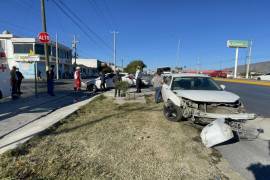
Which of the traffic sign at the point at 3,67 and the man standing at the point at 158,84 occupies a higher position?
the traffic sign at the point at 3,67

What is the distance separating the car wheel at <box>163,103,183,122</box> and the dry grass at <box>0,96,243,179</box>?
336 mm

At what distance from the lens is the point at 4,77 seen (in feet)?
38.7

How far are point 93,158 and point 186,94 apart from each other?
3596 mm

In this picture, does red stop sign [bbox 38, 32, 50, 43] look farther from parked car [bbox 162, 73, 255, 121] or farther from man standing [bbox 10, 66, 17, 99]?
parked car [bbox 162, 73, 255, 121]

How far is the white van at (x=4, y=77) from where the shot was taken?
11555mm

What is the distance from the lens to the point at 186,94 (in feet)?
21.9

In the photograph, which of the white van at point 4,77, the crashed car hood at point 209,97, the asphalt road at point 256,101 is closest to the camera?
the crashed car hood at point 209,97

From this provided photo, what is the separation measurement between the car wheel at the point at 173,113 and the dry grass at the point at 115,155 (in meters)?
0.34

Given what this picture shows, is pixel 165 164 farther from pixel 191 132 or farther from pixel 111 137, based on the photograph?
pixel 191 132

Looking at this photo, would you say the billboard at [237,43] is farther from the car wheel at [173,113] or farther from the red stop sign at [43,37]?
the car wheel at [173,113]

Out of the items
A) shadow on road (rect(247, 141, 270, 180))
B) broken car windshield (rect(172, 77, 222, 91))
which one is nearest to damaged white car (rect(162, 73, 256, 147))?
broken car windshield (rect(172, 77, 222, 91))

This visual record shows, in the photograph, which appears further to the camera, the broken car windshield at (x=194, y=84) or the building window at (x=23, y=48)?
the building window at (x=23, y=48)

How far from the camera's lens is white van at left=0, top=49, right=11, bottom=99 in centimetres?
1155

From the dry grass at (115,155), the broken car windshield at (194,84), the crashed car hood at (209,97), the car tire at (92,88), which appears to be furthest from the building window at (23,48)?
the crashed car hood at (209,97)
